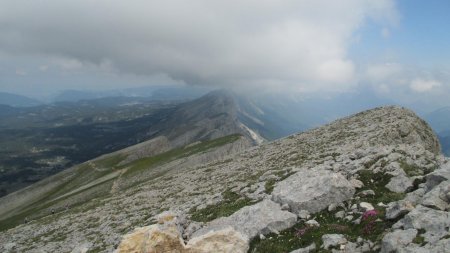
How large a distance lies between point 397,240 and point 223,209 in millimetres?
16057

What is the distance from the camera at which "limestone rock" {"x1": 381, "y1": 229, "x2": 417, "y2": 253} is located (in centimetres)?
1573

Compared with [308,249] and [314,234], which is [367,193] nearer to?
[314,234]

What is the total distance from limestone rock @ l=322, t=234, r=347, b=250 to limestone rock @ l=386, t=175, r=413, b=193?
7481 mm

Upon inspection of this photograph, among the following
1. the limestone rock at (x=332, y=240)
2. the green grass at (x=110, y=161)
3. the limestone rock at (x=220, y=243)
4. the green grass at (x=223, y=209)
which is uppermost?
the limestone rock at (x=332, y=240)

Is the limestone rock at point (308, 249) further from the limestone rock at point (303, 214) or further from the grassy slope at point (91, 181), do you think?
the grassy slope at point (91, 181)

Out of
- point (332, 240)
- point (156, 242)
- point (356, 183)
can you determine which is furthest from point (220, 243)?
point (356, 183)

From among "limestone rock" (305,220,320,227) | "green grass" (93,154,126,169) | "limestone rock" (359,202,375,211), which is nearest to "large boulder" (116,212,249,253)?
"limestone rock" (305,220,320,227)

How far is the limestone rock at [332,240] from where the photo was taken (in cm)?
Answer: 1809

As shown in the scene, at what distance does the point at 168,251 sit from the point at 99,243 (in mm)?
19802

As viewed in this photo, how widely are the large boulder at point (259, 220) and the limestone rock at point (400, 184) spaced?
689cm

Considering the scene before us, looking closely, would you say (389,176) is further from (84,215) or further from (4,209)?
(4,209)

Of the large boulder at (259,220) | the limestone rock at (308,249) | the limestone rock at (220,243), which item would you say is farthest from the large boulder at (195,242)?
the limestone rock at (308,249)

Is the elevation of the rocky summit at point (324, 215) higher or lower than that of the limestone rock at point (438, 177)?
lower

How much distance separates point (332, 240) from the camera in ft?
60.3
